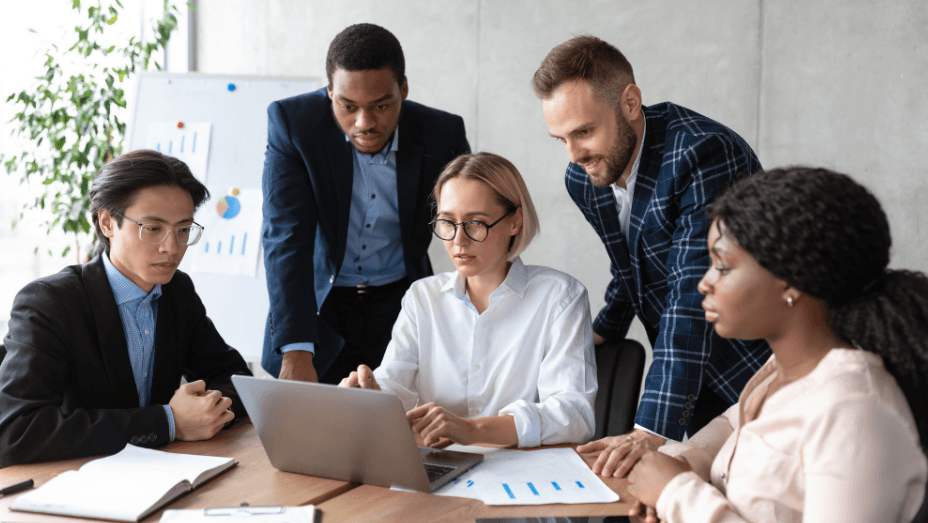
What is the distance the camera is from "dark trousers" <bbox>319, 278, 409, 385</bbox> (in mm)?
2572

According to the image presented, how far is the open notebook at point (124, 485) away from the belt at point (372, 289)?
3.61 ft

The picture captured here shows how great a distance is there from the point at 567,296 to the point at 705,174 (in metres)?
0.47

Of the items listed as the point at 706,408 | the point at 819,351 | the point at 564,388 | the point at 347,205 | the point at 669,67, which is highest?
the point at 669,67

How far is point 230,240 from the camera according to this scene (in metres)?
3.41

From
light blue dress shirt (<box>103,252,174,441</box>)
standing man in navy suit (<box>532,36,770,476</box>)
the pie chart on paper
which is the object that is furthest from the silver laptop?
the pie chart on paper

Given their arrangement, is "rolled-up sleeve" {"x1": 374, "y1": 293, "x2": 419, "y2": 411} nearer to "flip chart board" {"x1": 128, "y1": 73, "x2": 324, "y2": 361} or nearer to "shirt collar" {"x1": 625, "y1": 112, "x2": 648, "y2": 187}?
"shirt collar" {"x1": 625, "y1": 112, "x2": 648, "y2": 187}

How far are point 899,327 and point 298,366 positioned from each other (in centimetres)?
166

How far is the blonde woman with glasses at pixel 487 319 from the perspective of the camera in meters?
1.93

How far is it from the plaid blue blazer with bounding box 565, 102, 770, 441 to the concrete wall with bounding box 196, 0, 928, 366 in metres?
1.64

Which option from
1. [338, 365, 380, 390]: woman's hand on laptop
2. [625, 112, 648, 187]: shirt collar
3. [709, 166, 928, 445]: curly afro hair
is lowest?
[338, 365, 380, 390]: woman's hand on laptop

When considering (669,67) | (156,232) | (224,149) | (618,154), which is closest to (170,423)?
(156,232)

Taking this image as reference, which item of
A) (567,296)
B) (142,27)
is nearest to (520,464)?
(567,296)

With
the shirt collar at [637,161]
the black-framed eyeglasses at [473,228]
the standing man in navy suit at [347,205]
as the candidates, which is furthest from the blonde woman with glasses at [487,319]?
the standing man in navy suit at [347,205]

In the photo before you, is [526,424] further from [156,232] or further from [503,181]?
[156,232]
